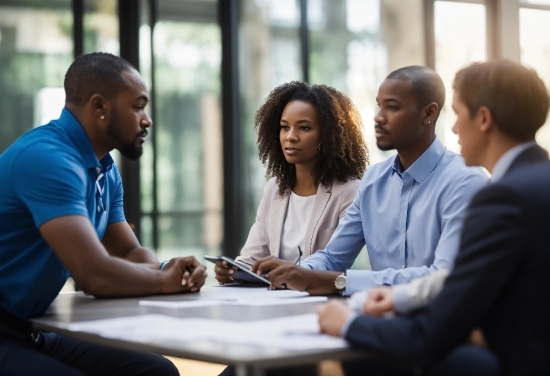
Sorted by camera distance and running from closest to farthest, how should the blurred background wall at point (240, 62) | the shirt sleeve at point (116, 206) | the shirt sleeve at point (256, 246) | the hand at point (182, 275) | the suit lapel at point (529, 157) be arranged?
1. the suit lapel at point (529, 157)
2. the hand at point (182, 275)
3. the shirt sleeve at point (116, 206)
4. the shirt sleeve at point (256, 246)
5. the blurred background wall at point (240, 62)

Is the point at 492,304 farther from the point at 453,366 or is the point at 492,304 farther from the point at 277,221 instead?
the point at 277,221

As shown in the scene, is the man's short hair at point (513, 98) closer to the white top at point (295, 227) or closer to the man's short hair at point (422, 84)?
the man's short hair at point (422, 84)

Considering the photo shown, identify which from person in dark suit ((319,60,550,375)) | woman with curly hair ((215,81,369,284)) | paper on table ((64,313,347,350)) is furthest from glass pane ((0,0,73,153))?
person in dark suit ((319,60,550,375))

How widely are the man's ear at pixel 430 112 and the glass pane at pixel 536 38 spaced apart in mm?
4616

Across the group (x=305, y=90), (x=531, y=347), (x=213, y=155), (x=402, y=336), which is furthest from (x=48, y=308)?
(x=213, y=155)

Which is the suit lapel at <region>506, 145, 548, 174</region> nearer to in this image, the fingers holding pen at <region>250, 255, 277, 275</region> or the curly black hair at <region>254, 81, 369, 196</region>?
the fingers holding pen at <region>250, 255, 277, 275</region>

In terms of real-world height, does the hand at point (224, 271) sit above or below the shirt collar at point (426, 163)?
below

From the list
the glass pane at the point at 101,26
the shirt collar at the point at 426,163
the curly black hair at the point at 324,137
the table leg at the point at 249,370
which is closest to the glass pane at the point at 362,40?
the glass pane at the point at 101,26

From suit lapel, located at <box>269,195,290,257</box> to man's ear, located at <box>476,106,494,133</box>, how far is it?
5.66 feet

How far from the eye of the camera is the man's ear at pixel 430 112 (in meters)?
2.99

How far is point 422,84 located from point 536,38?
481cm

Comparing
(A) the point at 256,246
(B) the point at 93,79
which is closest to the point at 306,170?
(A) the point at 256,246

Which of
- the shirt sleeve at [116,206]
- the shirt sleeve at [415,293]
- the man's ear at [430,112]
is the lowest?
the shirt sleeve at [415,293]

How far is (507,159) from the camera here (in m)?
1.83
